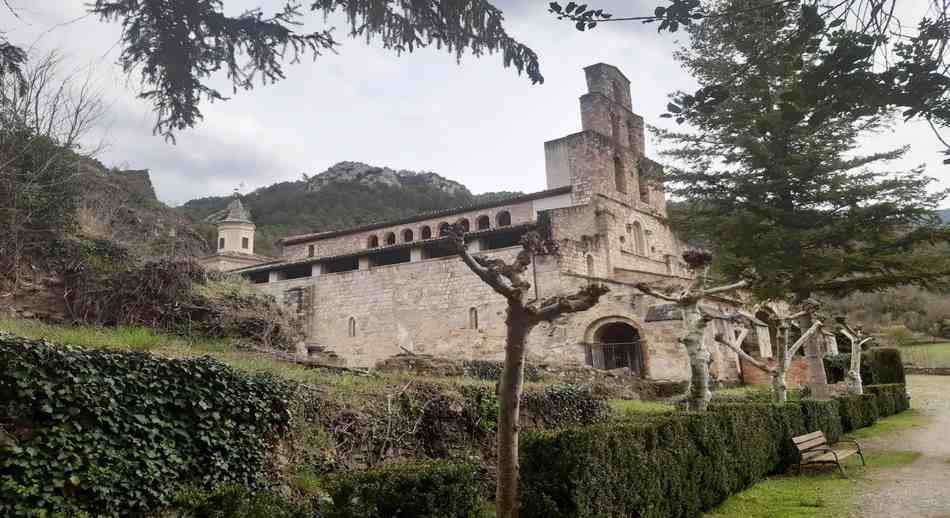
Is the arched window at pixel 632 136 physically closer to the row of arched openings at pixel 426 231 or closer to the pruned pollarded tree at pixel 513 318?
the row of arched openings at pixel 426 231

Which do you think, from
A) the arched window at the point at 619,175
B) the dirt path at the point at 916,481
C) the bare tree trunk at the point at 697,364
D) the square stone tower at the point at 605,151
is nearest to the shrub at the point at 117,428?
the bare tree trunk at the point at 697,364

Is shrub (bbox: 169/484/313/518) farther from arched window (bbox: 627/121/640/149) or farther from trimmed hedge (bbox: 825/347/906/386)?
arched window (bbox: 627/121/640/149)

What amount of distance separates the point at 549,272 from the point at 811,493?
49.5 ft

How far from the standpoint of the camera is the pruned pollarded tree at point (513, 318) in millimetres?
4090

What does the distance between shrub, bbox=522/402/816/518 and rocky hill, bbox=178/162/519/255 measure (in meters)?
46.9

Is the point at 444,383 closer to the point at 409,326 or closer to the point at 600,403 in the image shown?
the point at 600,403

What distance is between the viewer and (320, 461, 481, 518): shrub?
14.6 feet

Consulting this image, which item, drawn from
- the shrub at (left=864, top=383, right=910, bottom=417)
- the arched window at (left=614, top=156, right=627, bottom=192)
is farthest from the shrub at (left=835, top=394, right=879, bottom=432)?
the arched window at (left=614, top=156, right=627, bottom=192)

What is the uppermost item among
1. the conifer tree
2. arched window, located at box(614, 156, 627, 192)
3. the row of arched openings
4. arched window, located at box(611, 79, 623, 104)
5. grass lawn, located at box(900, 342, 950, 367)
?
arched window, located at box(611, 79, 623, 104)

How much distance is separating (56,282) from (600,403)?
36.9 ft

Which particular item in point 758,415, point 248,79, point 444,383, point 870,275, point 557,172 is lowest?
point 758,415

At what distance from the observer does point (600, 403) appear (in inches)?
448

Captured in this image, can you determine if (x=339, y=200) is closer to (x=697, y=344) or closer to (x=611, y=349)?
(x=611, y=349)

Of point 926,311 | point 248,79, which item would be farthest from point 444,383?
point 926,311
